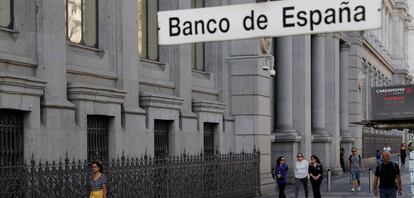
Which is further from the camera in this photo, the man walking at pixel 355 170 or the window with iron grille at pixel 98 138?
the man walking at pixel 355 170

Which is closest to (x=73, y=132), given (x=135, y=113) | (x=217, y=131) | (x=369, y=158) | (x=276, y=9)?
(x=135, y=113)

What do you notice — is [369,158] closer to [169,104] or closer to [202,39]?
[169,104]

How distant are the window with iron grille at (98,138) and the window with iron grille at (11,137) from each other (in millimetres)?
2540

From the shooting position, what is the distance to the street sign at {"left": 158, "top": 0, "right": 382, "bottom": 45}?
182 inches

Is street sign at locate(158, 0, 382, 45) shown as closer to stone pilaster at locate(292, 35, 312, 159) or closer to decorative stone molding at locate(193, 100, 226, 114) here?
decorative stone molding at locate(193, 100, 226, 114)

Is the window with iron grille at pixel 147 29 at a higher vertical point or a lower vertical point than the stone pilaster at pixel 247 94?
higher

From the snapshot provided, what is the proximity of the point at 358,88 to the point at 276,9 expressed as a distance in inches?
1585

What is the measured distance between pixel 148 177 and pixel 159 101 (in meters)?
3.02

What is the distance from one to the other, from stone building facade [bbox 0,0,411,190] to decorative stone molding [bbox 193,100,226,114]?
35mm

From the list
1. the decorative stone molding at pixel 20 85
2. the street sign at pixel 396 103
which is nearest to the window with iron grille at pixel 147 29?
the decorative stone molding at pixel 20 85

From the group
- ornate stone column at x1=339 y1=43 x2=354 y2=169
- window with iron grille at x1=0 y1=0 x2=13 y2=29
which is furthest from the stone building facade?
ornate stone column at x1=339 y1=43 x2=354 y2=169

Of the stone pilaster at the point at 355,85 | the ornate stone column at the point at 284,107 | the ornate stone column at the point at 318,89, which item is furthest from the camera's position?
the stone pilaster at the point at 355,85

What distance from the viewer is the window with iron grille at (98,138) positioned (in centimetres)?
1557

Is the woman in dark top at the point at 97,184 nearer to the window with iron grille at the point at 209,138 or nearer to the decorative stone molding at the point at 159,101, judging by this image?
the decorative stone molding at the point at 159,101
